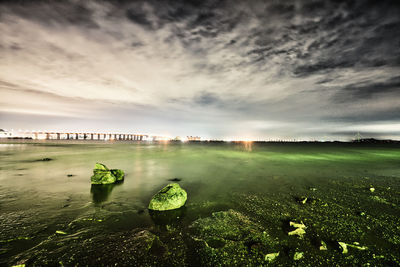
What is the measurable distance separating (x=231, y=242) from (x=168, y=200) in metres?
3.02

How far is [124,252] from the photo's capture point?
405 centimetres

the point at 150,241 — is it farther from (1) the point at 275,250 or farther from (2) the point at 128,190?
(2) the point at 128,190

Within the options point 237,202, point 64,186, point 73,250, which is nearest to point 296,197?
point 237,202

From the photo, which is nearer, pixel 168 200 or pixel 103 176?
pixel 168 200

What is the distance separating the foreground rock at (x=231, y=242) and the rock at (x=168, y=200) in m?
1.38

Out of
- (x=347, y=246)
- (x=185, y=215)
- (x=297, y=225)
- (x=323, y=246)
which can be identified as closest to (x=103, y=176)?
(x=185, y=215)

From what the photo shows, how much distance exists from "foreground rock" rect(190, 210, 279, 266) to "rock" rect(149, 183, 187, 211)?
1.38 meters

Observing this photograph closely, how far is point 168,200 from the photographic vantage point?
6.57m

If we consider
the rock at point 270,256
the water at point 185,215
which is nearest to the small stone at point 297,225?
the water at point 185,215

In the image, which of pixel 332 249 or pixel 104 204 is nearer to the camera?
pixel 332 249

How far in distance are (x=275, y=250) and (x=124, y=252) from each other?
382 centimetres

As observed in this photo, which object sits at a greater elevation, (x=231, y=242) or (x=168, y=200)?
(x=168, y=200)

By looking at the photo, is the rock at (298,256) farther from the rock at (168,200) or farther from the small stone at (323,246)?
the rock at (168,200)

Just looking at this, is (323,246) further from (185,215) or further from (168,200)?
(168,200)
